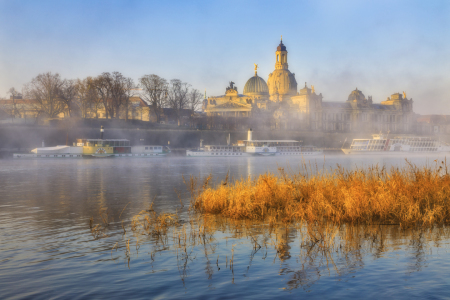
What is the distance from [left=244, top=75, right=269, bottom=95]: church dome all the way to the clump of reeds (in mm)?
163070

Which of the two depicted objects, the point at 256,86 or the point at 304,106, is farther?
the point at 256,86

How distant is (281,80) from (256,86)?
1480 centimetres

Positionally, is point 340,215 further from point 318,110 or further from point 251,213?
point 318,110

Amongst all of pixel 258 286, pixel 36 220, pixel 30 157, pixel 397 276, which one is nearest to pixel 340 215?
pixel 397 276

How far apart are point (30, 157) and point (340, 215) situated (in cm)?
6934

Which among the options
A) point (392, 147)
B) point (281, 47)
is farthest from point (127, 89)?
point (281, 47)

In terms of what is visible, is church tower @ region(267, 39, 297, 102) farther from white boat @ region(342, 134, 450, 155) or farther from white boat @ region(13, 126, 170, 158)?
white boat @ region(13, 126, 170, 158)

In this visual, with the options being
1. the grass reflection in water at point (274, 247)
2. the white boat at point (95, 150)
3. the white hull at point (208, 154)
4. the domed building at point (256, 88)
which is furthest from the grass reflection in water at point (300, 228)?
the domed building at point (256, 88)

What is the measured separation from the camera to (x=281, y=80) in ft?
620

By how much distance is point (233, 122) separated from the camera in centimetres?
13338

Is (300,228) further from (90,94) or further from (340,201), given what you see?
(90,94)

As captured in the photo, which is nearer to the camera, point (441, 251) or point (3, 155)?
point (441, 251)

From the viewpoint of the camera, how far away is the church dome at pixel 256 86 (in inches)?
7057

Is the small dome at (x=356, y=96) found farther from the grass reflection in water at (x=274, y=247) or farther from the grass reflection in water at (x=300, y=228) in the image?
the grass reflection in water at (x=274, y=247)
